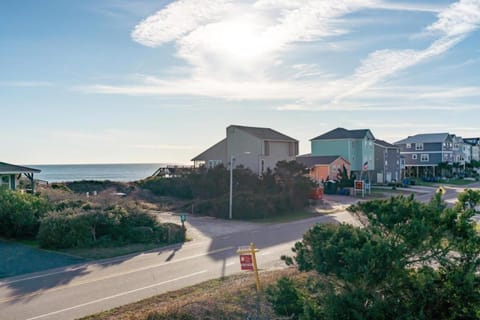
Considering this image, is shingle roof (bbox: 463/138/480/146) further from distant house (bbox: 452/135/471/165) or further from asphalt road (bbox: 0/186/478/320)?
asphalt road (bbox: 0/186/478/320)

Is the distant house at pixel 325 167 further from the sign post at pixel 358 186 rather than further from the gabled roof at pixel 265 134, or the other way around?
the gabled roof at pixel 265 134

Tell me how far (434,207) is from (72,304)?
9.95 metres

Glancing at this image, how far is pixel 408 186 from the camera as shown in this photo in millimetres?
60844

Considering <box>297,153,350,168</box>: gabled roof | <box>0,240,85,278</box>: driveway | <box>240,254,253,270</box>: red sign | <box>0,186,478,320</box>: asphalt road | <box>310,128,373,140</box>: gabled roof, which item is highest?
<box>310,128,373,140</box>: gabled roof

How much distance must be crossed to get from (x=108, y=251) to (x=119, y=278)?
452 cm

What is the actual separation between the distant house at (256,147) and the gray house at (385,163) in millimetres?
22661

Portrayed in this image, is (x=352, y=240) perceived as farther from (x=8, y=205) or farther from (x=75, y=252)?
(x=8, y=205)

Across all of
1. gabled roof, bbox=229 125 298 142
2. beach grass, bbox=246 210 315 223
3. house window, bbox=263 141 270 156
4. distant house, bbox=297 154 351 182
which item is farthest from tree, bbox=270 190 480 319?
distant house, bbox=297 154 351 182

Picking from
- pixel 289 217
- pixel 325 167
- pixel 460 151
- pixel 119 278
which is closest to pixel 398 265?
pixel 119 278

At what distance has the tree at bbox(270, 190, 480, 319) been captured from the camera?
823cm

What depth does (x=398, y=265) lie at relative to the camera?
819cm

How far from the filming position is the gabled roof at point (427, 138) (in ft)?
265

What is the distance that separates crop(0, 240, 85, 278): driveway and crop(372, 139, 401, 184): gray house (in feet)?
176

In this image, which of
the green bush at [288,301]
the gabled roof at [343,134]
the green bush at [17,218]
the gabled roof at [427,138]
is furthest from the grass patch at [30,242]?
the gabled roof at [427,138]
